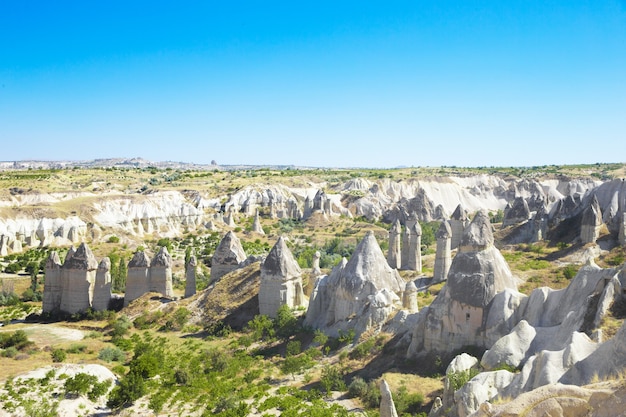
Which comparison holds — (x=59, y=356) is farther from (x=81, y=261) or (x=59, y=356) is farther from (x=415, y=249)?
(x=415, y=249)

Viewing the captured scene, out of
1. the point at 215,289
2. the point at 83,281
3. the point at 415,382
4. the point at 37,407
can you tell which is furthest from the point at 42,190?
the point at 415,382

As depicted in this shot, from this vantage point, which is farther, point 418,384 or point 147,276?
point 147,276

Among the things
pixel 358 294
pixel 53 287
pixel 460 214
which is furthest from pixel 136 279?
pixel 460 214

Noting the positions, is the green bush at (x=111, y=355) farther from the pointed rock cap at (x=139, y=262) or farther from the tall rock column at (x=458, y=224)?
the tall rock column at (x=458, y=224)

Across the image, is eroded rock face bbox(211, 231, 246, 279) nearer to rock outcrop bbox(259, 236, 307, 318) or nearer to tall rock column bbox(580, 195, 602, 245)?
rock outcrop bbox(259, 236, 307, 318)

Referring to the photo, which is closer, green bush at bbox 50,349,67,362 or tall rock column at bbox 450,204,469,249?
green bush at bbox 50,349,67,362

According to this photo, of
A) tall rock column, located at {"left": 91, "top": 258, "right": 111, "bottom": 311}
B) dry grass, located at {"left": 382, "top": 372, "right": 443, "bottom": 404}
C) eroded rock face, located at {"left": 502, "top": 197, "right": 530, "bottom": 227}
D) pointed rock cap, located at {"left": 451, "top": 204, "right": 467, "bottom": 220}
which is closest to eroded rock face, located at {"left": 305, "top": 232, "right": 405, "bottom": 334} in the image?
dry grass, located at {"left": 382, "top": 372, "right": 443, "bottom": 404}
